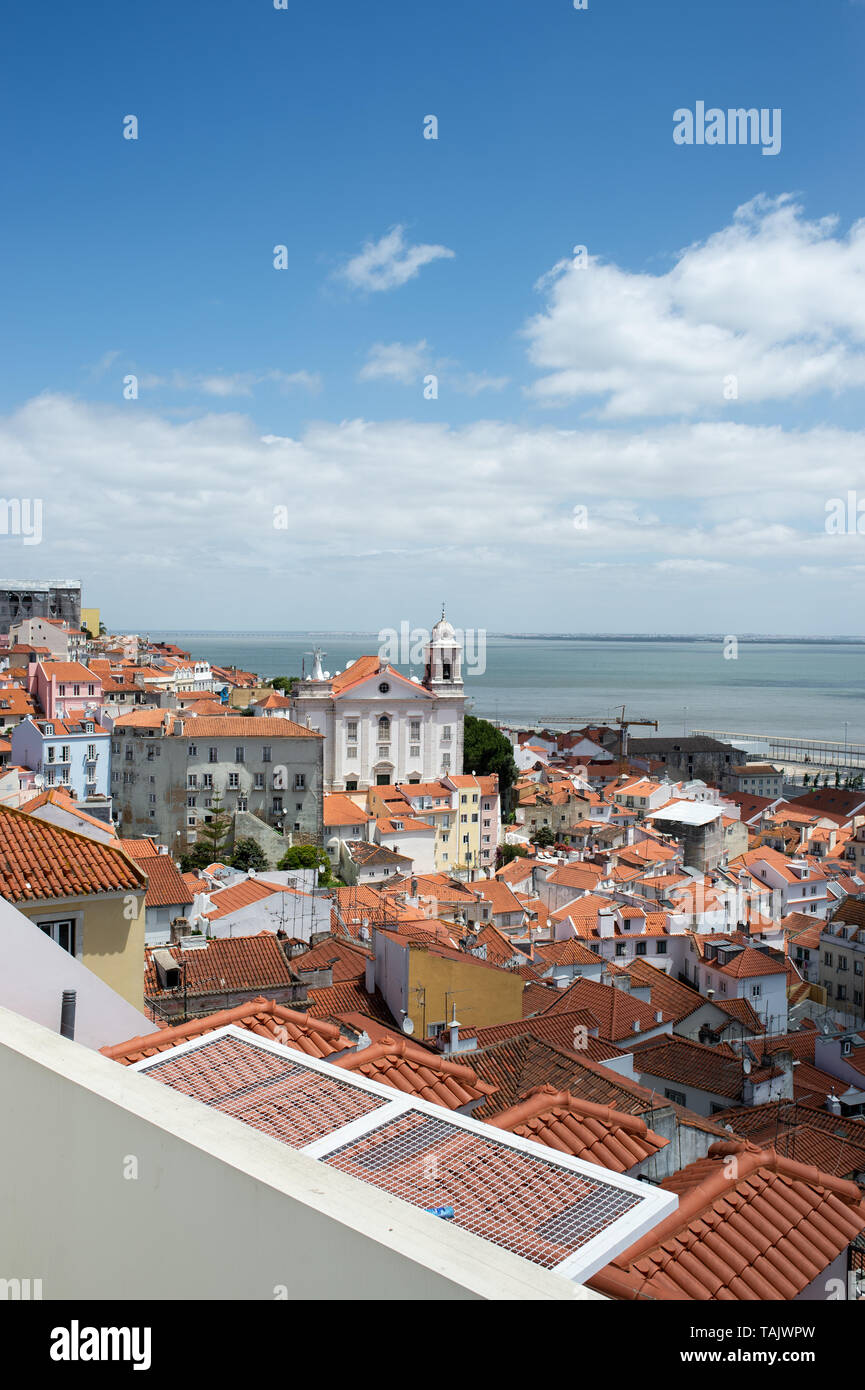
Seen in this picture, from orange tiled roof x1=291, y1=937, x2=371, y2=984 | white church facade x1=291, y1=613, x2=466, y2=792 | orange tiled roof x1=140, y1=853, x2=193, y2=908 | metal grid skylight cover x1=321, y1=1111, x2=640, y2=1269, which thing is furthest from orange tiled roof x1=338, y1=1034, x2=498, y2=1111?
white church facade x1=291, y1=613, x2=466, y2=792

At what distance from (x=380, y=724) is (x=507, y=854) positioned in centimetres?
752

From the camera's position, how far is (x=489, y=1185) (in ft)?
6.75

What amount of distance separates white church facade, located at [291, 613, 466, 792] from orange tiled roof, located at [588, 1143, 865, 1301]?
34.3 meters

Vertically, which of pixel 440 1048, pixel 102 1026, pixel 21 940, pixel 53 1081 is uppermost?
pixel 53 1081

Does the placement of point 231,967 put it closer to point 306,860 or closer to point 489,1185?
point 489,1185

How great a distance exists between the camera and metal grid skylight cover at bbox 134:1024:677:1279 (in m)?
1.87

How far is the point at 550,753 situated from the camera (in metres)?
54.8

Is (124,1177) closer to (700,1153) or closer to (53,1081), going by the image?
(53,1081)

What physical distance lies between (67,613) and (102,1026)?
60765 mm

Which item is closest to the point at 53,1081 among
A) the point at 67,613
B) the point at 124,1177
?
the point at 124,1177

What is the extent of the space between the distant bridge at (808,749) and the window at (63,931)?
64.3m

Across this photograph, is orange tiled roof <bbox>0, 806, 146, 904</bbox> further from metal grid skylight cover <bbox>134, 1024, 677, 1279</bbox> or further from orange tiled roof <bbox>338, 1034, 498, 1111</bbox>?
metal grid skylight cover <bbox>134, 1024, 677, 1279</bbox>

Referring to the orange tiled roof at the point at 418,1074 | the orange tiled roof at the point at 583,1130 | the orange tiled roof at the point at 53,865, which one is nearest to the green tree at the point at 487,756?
the orange tiled roof at the point at 53,865
